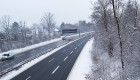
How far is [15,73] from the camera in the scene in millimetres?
20562

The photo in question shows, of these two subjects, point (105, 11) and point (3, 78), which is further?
point (105, 11)

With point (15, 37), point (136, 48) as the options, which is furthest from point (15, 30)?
point (136, 48)

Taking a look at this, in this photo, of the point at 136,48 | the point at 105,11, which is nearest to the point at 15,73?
the point at 136,48

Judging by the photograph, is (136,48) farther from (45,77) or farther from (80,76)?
(45,77)

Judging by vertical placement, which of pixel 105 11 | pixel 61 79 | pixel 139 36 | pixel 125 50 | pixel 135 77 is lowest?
pixel 61 79

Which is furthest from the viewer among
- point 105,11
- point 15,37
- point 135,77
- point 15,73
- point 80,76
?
point 15,37

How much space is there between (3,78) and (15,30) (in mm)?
72440

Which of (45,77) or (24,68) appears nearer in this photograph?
(45,77)

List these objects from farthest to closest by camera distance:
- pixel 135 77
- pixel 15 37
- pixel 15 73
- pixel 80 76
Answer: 1. pixel 15 37
2. pixel 15 73
3. pixel 80 76
4. pixel 135 77

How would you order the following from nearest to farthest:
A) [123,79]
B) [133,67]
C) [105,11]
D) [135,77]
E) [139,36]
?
[123,79], [135,77], [133,67], [139,36], [105,11]

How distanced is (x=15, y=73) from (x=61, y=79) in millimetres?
7640

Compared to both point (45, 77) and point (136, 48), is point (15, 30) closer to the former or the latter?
point (45, 77)

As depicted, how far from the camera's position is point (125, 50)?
62.6 ft

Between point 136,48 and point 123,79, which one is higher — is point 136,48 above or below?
above
